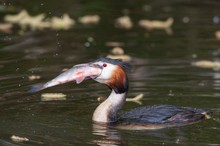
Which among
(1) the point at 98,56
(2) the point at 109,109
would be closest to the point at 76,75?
(2) the point at 109,109

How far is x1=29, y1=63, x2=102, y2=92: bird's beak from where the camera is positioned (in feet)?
33.2

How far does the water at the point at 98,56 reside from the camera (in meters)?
10.1

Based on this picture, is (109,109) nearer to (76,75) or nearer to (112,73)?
(112,73)

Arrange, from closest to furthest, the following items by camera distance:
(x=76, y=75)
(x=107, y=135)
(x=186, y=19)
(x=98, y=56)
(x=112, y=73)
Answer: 1. (x=107, y=135)
2. (x=76, y=75)
3. (x=112, y=73)
4. (x=98, y=56)
5. (x=186, y=19)

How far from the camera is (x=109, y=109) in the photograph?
10836mm

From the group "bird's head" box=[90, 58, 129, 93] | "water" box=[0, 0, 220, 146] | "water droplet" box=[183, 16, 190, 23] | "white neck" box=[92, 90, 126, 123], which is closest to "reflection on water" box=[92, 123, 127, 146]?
"water" box=[0, 0, 220, 146]

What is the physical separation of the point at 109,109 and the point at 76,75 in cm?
77

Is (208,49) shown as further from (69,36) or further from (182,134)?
(182,134)

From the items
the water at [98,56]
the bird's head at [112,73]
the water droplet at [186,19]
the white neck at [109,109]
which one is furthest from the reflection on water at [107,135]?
the water droplet at [186,19]

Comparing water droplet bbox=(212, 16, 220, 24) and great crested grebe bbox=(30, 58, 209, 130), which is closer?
great crested grebe bbox=(30, 58, 209, 130)

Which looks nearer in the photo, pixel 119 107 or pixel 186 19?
pixel 119 107

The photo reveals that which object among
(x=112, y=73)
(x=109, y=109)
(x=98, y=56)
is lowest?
(x=109, y=109)

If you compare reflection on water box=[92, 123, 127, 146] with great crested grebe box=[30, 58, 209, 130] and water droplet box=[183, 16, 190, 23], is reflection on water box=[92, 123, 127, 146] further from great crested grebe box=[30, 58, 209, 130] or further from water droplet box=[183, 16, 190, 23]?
water droplet box=[183, 16, 190, 23]

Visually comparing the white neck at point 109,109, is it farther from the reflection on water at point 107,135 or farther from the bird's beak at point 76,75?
the bird's beak at point 76,75
